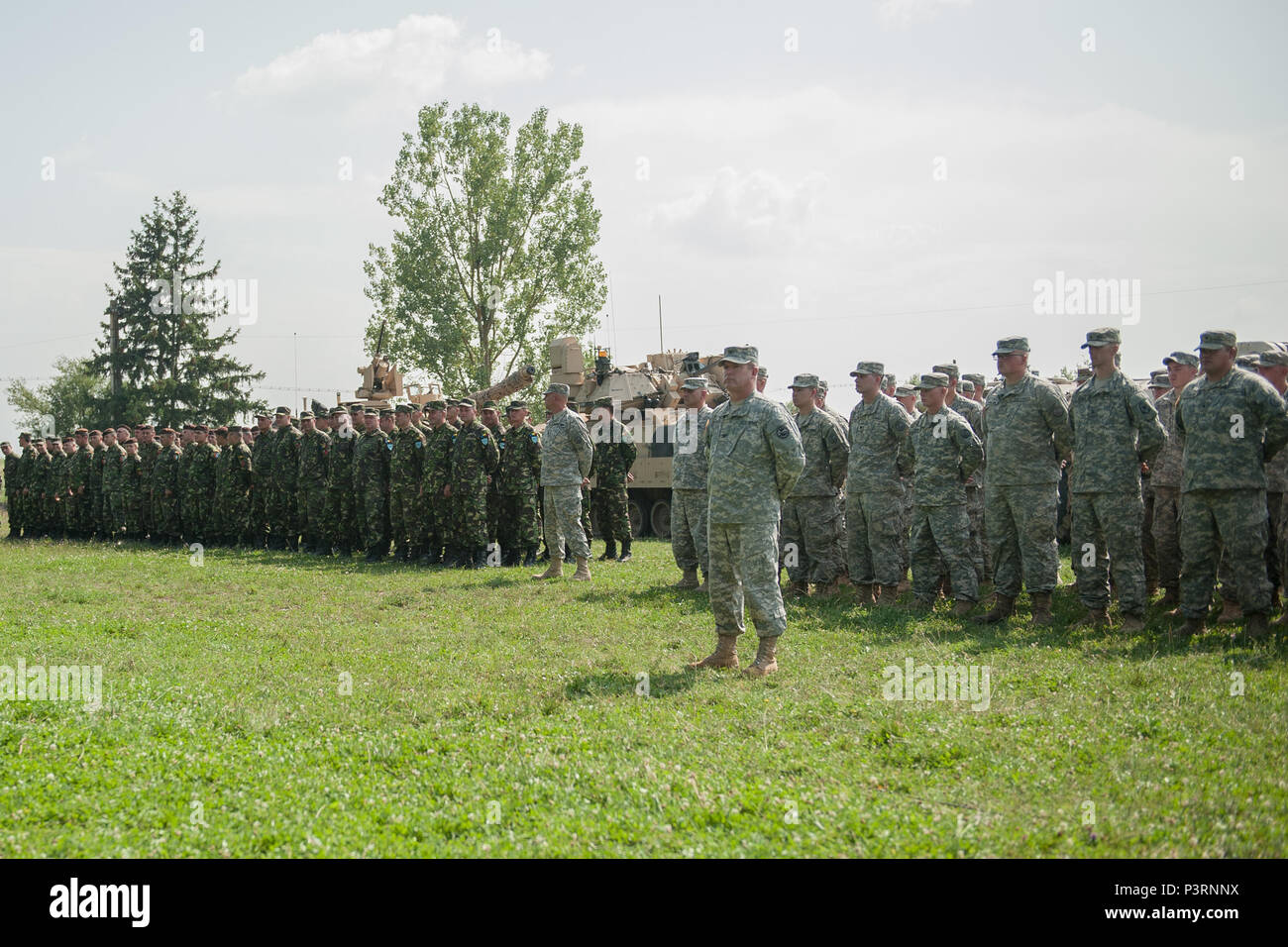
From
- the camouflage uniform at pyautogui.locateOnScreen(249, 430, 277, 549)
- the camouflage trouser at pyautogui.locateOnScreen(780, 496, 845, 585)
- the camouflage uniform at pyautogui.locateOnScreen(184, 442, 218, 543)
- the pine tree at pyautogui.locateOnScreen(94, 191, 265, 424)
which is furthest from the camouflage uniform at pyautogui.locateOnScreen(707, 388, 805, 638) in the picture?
the pine tree at pyautogui.locateOnScreen(94, 191, 265, 424)

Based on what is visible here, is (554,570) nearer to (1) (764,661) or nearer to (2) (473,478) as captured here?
(2) (473,478)

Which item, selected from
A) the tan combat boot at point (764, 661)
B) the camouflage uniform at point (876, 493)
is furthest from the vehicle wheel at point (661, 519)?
the tan combat boot at point (764, 661)

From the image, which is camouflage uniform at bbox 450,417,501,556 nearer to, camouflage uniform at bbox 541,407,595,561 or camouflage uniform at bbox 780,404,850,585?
camouflage uniform at bbox 541,407,595,561

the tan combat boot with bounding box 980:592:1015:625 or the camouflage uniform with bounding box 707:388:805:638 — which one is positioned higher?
the camouflage uniform with bounding box 707:388:805:638

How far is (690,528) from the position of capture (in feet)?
35.4

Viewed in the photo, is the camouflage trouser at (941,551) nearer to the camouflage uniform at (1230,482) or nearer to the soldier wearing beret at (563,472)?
the camouflage uniform at (1230,482)

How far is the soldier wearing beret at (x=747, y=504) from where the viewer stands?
677 cm

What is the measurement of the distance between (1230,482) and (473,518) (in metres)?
8.98

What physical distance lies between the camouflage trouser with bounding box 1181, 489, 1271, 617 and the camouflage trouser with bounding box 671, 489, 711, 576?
4.29 m

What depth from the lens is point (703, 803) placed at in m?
4.31

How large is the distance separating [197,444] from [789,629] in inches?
533

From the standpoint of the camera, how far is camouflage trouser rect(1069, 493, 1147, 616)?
7.86 meters

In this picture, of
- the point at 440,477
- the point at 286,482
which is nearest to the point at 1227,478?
the point at 440,477
